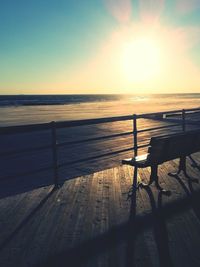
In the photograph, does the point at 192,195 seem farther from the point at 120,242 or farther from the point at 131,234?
the point at 120,242

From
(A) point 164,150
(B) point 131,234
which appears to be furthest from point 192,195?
(B) point 131,234

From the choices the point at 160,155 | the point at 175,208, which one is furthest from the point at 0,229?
the point at 160,155

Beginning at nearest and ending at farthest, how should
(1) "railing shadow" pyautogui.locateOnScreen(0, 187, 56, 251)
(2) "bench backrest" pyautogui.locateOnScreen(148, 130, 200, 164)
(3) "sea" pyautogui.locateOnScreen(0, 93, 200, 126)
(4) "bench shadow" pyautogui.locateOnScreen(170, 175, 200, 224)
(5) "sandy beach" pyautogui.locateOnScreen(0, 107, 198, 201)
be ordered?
(1) "railing shadow" pyautogui.locateOnScreen(0, 187, 56, 251), (4) "bench shadow" pyautogui.locateOnScreen(170, 175, 200, 224), (2) "bench backrest" pyautogui.locateOnScreen(148, 130, 200, 164), (5) "sandy beach" pyautogui.locateOnScreen(0, 107, 198, 201), (3) "sea" pyautogui.locateOnScreen(0, 93, 200, 126)

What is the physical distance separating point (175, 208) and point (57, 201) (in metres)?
2.00

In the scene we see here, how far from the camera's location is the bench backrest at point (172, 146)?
5504 mm

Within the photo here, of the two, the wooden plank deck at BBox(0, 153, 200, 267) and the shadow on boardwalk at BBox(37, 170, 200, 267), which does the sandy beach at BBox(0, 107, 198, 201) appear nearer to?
the wooden plank deck at BBox(0, 153, 200, 267)

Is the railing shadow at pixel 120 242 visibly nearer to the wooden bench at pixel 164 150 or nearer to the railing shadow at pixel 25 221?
the railing shadow at pixel 25 221

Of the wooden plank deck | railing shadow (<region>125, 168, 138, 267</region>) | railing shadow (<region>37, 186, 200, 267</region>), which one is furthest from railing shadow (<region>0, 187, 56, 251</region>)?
railing shadow (<region>125, 168, 138, 267</region>)

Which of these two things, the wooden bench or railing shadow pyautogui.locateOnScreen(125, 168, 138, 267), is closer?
railing shadow pyautogui.locateOnScreen(125, 168, 138, 267)

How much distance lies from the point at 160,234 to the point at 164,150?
208 centimetres

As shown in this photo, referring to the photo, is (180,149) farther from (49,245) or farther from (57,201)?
(49,245)

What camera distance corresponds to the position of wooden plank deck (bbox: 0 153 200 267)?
3359 millimetres

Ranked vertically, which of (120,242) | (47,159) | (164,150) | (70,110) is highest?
(164,150)

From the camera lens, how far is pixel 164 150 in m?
5.65
